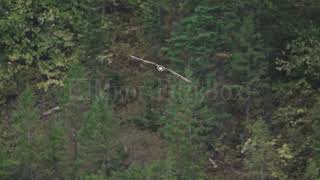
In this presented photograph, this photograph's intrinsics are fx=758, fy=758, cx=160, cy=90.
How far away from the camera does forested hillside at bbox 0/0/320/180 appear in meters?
24.3

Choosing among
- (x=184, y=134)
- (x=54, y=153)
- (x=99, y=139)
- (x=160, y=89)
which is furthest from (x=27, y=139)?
(x=160, y=89)

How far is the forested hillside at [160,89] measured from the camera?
24281 mm

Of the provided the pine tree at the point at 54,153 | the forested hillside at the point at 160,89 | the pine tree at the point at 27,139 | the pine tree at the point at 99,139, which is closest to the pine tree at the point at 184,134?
the forested hillside at the point at 160,89

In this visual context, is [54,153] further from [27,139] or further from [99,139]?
[99,139]

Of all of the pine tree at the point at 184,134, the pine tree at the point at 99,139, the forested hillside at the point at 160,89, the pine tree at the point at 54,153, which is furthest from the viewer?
the pine tree at the point at 54,153

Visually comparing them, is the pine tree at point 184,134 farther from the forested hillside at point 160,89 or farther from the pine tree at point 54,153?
the pine tree at point 54,153

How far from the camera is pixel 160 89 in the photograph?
3044cm

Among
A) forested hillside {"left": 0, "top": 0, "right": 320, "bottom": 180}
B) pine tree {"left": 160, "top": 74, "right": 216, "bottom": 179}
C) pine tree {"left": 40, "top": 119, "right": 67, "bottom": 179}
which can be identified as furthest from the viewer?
pine tree {"left": 40, "top": 119, "right": 67, "bottom": 179}

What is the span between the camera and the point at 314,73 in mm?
27344

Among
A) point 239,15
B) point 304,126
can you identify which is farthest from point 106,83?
point 304,126

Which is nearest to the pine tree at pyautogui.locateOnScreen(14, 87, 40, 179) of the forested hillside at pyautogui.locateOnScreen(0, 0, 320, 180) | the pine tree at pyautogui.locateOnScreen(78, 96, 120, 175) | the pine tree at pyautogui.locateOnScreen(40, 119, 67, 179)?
the forested hillside at pyautogui.locateOnScreen(0, 0, 320, 180)

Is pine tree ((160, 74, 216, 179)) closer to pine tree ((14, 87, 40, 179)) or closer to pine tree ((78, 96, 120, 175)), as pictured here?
pine tree ((78, 96, 120, 175))

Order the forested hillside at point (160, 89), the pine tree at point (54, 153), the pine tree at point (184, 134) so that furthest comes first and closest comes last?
the pine tree at point (54, 153) → the forested hillside at point (160, 89) → the pine tree at point (184, 134)

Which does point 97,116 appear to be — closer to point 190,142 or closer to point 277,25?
point 190,142
